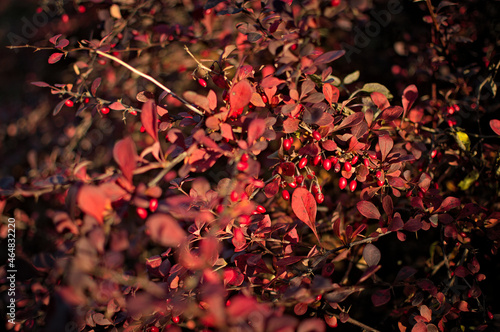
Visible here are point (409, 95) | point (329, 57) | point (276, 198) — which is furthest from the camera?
point (276, 198)

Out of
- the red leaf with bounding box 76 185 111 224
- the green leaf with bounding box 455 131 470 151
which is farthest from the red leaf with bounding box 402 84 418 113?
the red leaf with bounding box 76 185 111 224

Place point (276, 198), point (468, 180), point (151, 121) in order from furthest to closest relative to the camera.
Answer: point (276, 198) < point (468, 180) < point (151, 121)

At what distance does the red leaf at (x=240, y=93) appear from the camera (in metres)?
0.82

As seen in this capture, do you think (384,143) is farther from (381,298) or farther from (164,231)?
(164,231)

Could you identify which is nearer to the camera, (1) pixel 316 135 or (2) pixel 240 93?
(2) pixel 240 93

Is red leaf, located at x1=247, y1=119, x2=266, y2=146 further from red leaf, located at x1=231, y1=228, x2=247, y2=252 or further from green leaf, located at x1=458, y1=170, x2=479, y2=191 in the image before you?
green leaf, located at x1=458, y1=170, x2=479, y2=191

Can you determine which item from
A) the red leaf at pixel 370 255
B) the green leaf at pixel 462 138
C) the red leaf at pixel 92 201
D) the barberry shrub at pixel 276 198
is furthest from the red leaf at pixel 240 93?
the green leaf at pixel 462 138

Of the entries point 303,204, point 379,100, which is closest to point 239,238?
point 303,204

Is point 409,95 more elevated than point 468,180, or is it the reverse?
point 409,95

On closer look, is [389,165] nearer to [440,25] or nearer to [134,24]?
[440,25]

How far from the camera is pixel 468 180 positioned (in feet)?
4.23

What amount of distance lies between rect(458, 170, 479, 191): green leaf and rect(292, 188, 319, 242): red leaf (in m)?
0.79

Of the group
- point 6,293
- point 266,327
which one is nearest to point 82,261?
point 266,327

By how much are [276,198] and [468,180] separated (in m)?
0.82
